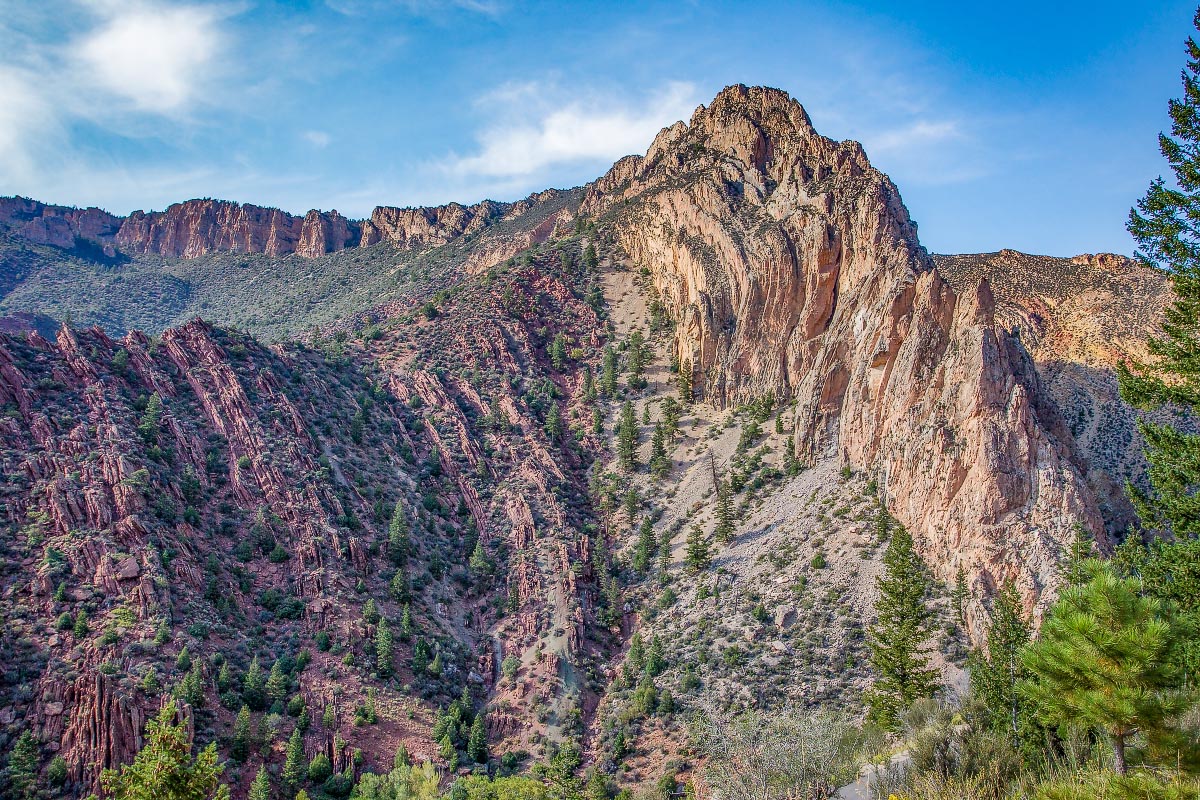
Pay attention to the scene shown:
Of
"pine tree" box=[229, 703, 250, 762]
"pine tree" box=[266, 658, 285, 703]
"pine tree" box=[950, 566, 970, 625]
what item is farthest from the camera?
"pine tree" box=[950, 566, 970, 625]

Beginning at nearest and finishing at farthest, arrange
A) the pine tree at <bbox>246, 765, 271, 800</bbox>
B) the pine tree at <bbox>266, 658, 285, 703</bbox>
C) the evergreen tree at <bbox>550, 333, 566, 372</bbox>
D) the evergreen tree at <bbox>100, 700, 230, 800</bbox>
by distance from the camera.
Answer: the evergreen tree at <bbox>100, 700, 230, 800</bbox>
the pine tree at <bbox>246, 765, 271, 800</bbox>
the pine tree at <bbox>266, 658, 285, 703</bbox>
the evergreen tree at <bbox>550, 333, 566, 372</bbox>

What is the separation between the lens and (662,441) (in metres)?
69.6

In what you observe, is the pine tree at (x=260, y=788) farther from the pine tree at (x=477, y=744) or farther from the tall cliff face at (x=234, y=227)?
the tall cliff face at (x=234, y=227)

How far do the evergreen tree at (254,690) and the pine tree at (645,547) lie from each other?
93.5ft

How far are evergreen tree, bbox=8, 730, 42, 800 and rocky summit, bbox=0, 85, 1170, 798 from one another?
0.70 meters

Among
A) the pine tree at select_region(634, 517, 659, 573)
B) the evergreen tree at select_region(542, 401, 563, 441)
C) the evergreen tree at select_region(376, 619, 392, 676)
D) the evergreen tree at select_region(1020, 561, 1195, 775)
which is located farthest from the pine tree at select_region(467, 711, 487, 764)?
the evergreen tree at select_region(1020, 561, 1195, 775)

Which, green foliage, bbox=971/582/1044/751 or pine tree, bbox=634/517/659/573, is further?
pine tree, bbox=634/517/659/573

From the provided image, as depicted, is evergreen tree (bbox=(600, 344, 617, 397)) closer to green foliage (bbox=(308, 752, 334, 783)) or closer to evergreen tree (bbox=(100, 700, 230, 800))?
green foliage (bbox=(308, 752, 334, 783))

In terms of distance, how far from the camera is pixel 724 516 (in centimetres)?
5638

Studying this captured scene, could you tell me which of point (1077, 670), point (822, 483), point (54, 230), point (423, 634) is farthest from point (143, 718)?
point (54, 230)

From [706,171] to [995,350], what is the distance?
46638 mm

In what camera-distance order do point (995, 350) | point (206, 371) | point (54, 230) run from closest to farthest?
point (995, 350) < point (206, 371) < point (54, 230)

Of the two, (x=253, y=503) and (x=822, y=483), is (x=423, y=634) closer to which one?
(x=253, y=503)

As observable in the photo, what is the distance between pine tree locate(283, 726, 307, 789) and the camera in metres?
35.4
